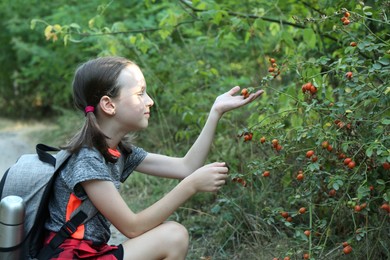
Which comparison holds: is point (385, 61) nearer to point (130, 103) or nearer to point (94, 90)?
point (130, 103)

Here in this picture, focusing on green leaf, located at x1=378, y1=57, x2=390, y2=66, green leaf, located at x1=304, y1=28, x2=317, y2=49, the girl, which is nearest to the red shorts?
the girl

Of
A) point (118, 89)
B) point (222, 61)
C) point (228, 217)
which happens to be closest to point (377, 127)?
point (118, 89)

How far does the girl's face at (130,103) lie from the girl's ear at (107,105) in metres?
0.02

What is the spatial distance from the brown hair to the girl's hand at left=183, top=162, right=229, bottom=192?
0.40 meters

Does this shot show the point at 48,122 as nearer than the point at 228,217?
No

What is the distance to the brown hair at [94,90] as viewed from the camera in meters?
2.99

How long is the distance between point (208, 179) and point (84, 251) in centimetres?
61

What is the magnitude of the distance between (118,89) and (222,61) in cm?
411

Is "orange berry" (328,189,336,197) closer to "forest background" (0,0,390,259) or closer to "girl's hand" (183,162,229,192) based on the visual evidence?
"forest background" (0,0,390,259)

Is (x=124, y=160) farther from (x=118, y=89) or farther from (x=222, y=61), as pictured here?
(x=222, y=61)

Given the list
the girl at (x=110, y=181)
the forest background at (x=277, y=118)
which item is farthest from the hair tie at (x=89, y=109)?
the forest background at (x=277, y=118)

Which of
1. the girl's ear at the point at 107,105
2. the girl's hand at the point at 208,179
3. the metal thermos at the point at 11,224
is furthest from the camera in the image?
the girl's ear at the point at 107,105

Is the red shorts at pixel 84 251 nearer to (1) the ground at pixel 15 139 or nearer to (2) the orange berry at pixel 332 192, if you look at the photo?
(2) the orange berry at pixel 332 192

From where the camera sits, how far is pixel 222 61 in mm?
7102
